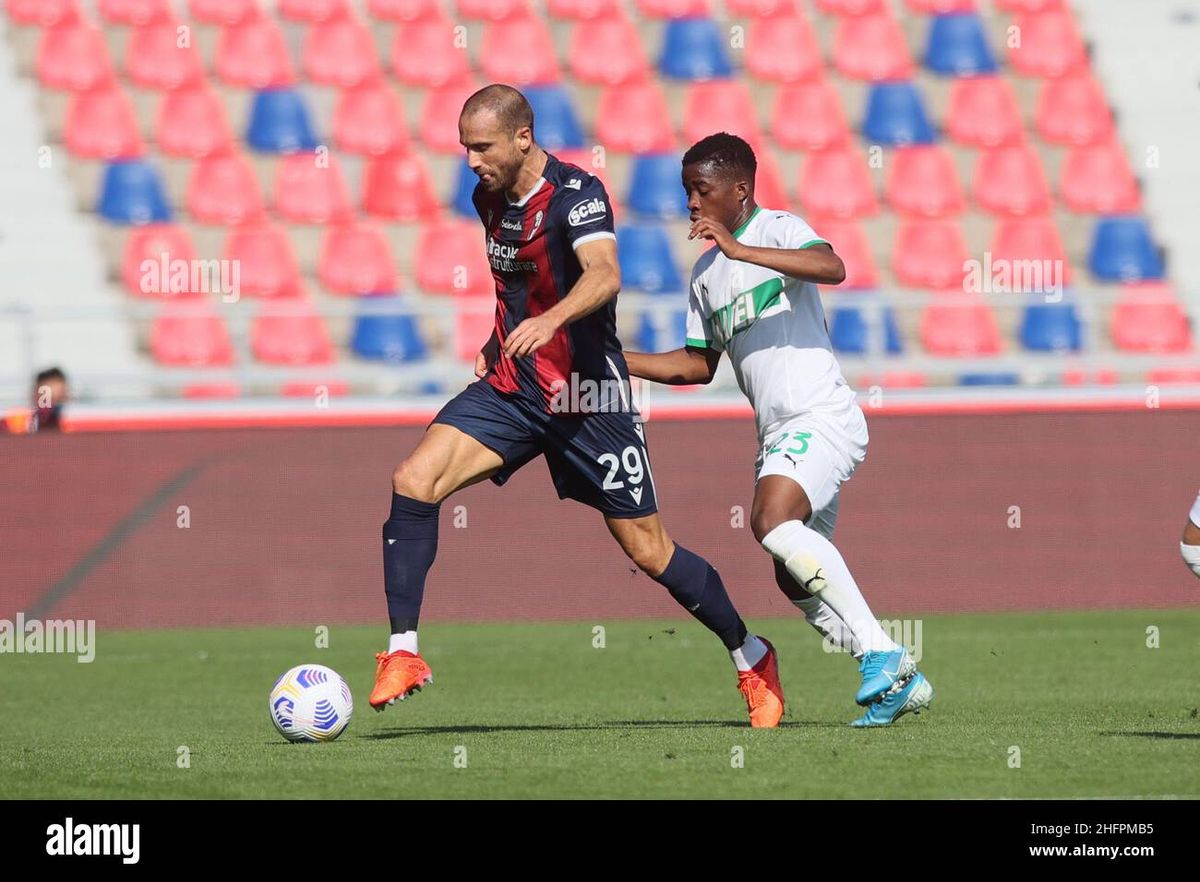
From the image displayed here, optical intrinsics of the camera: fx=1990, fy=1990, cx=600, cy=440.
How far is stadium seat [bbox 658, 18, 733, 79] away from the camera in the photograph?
1873cm

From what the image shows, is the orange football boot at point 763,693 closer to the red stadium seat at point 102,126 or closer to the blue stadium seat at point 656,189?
the blue stadium seat at point 656,189

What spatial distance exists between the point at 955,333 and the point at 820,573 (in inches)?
394

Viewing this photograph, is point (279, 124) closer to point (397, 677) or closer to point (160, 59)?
point (160, 59)

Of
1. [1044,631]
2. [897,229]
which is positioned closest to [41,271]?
[897,229]

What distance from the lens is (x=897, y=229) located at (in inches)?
700

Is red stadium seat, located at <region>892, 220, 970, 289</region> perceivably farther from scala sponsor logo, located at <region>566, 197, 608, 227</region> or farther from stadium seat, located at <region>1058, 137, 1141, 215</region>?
scala sponsor logo, located at <region>566, 197, 608, 227</region>

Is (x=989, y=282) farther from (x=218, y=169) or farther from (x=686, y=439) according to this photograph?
(x=218, y=169)

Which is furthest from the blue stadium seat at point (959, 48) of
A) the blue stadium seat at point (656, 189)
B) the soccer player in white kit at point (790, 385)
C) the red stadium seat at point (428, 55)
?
the soccer player in white kit at point (790, 385)

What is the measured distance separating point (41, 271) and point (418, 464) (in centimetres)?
1098

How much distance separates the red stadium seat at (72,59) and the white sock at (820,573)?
506 inches

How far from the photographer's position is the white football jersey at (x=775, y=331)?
7.46 meters

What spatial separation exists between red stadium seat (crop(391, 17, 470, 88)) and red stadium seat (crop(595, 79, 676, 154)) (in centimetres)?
134

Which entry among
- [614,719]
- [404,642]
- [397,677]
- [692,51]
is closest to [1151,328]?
[692,51]

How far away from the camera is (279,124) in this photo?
59.5ft
